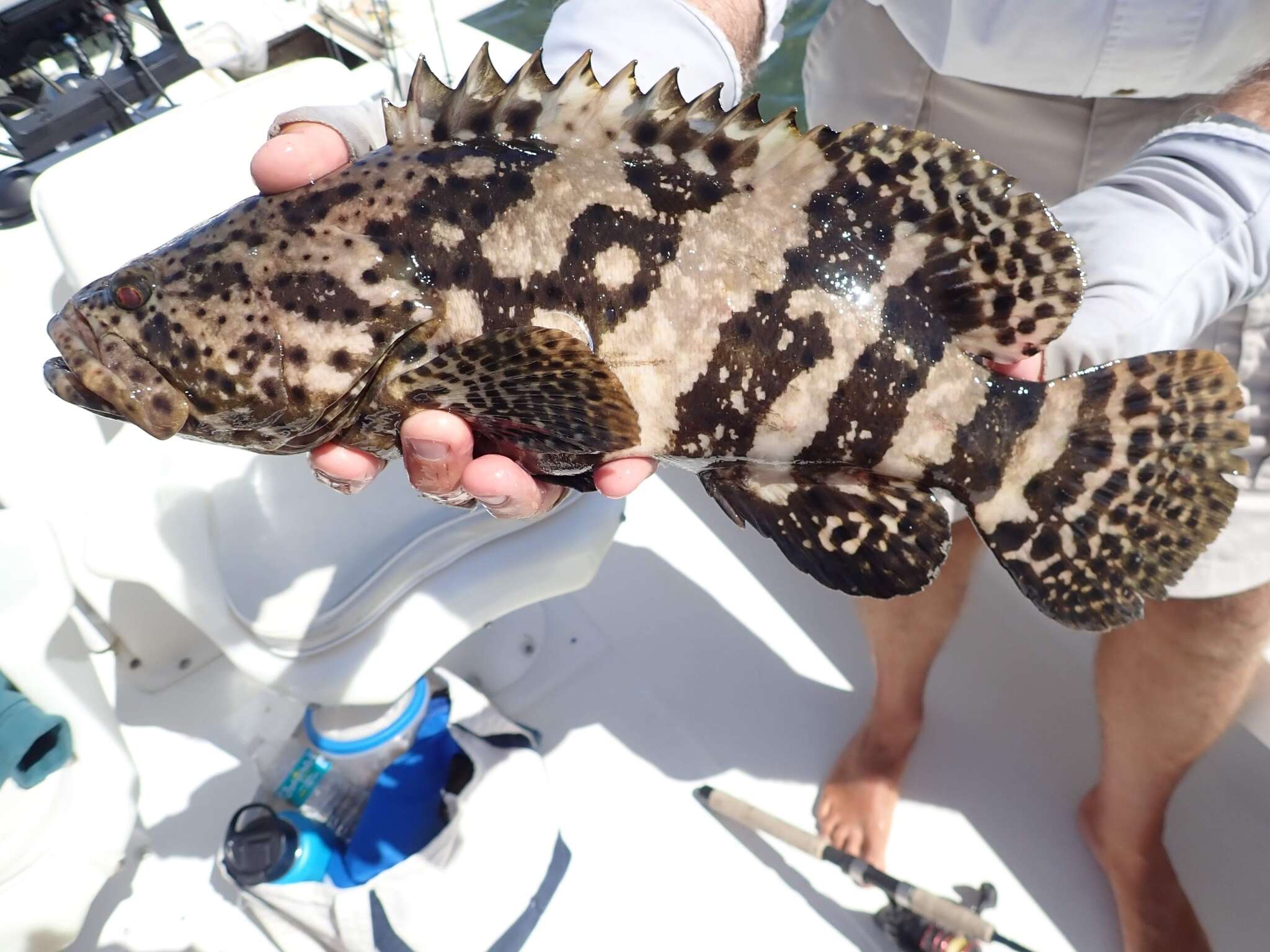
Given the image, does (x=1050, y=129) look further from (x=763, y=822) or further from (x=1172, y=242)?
(x=763, y=822)

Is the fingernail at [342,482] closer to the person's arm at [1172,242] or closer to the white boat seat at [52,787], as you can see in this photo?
the white boat seat at [52,787]

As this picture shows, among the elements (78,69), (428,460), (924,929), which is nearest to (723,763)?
(924,929)

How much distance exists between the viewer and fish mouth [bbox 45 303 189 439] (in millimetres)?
1873

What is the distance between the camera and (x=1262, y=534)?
2.52 metres

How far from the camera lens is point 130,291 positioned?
1909 mm

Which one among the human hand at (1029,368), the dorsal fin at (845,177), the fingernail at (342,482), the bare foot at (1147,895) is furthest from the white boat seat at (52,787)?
the bare foot at (1147,895)

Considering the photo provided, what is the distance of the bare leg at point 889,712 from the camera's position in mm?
3205

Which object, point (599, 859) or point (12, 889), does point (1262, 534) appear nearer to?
Answer: point (599, 859)

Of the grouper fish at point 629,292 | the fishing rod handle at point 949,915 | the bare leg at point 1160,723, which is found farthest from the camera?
the fishing rod handle at point 949,915

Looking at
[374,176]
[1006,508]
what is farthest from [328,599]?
[1006,508]

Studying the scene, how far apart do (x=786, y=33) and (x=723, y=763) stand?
8166 mm

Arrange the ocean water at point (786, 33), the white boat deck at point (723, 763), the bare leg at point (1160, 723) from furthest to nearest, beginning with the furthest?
the ocean water at point (786, 33)
the white boat deck at point (723, 763)
the bare leg at point (1160, 723)

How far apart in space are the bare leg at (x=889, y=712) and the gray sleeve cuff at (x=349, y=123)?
92.0 inches

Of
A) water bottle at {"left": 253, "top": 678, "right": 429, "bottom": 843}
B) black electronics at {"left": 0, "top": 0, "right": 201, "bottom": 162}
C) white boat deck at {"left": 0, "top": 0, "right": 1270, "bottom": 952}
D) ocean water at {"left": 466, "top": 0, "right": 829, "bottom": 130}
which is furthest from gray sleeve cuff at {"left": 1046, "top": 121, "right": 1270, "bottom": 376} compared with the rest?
ocean water at {"left": 466, "top": 0, "right": 829, "bottom": 130}
